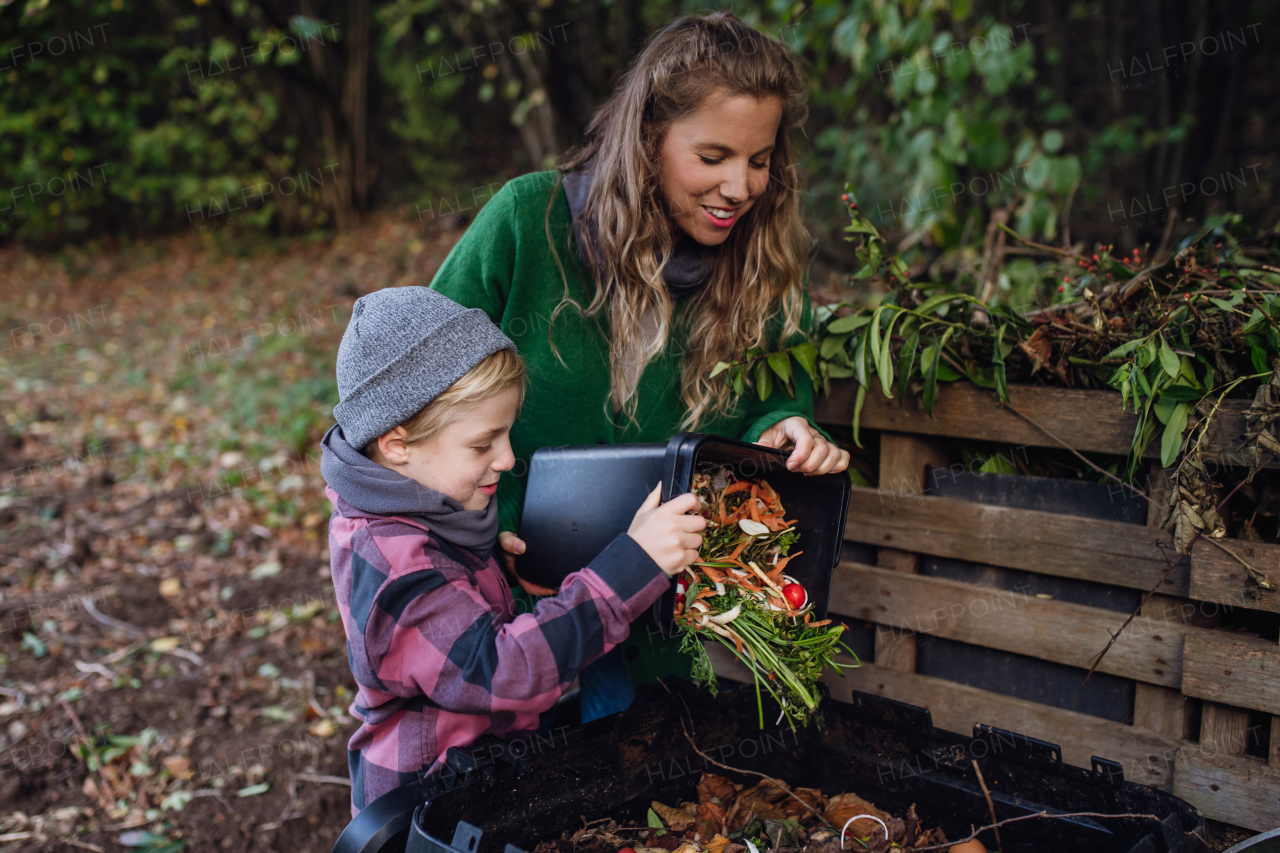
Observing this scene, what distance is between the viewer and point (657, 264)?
1.83 meters

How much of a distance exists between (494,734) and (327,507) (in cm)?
296

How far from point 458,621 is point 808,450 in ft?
2.45

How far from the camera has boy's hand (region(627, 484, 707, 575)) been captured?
1403mm

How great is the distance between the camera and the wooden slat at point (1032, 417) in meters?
1.61

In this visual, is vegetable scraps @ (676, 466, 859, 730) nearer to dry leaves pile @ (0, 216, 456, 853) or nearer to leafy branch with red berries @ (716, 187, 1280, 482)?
leafy branch with red berries @ (716, 187, 1280, 482)

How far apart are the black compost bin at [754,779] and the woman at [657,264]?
0.24 metres

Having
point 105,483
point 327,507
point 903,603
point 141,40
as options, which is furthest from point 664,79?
point 141,40

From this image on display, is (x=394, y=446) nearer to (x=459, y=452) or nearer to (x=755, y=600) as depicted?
(x=459, y=452)

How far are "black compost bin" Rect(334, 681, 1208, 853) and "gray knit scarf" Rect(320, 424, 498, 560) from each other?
0.40 meters

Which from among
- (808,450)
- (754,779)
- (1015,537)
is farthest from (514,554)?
(1015,537)

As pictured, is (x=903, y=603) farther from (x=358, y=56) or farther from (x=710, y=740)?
(x=358, y=56)

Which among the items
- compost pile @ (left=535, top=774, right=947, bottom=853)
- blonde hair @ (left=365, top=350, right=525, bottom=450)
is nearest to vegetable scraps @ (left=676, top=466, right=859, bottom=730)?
compost pile @ (left=535, top=774, right=947, bottom=853)

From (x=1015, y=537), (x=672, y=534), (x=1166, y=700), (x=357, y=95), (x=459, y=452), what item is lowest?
(x=1166, y=700)

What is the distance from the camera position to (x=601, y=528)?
1609 millimetres
